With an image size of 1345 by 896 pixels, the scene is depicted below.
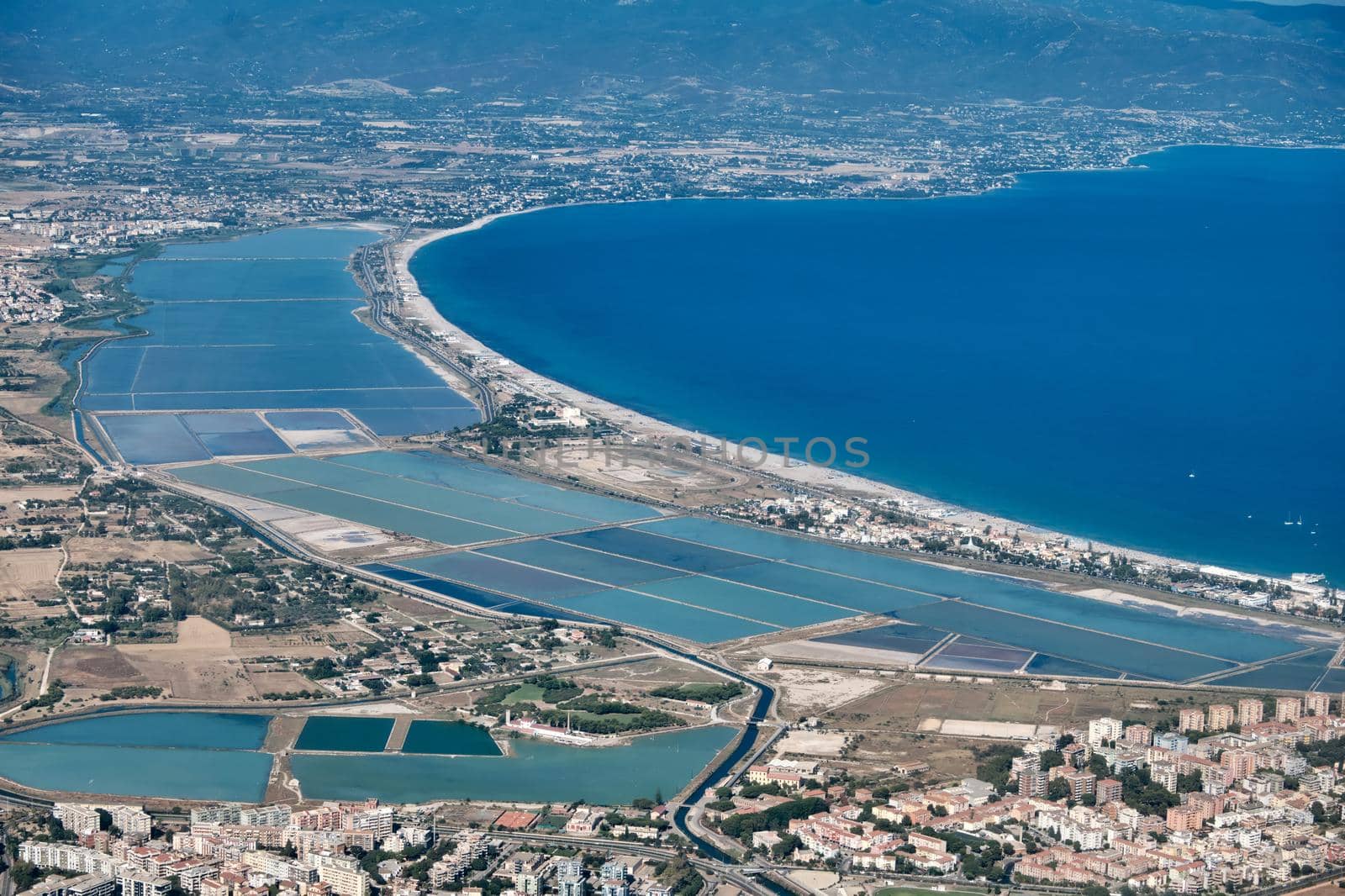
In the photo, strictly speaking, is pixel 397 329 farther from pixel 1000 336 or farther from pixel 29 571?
Result: pixel 29 571

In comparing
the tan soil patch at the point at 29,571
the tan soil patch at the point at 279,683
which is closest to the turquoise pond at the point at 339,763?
the tan soil patch at the point at 279,683

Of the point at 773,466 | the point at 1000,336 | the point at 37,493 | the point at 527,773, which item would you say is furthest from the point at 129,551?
the point at 1000,336

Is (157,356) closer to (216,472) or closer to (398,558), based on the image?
(216,472)

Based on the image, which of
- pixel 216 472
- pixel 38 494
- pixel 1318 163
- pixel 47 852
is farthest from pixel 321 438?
pixel 1318 163

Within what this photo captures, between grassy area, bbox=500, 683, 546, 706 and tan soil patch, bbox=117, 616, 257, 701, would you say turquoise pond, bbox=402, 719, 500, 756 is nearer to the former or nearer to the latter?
grassy area, bbox=500, 683, 546, 706

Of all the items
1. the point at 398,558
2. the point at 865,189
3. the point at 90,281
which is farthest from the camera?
the point at 865,189

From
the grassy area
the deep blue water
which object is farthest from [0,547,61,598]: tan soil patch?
the deep blue water

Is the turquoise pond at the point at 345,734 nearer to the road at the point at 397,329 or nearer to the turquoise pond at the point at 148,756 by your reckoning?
the turquoise pond at the point at 148,756
